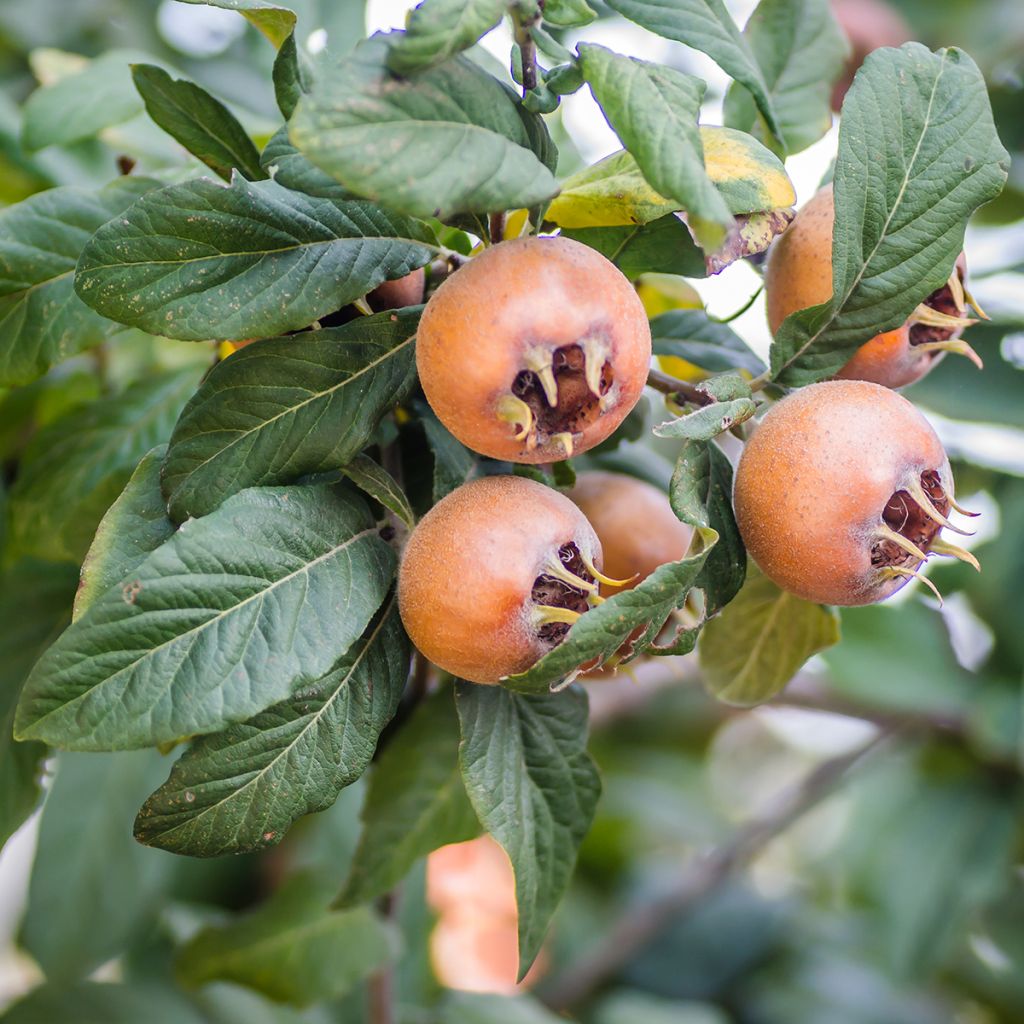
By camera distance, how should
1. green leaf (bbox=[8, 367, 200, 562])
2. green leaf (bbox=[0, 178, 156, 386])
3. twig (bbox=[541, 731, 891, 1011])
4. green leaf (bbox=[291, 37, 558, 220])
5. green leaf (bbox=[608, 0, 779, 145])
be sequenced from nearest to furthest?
1. green leaf (bbox=[291, 37, 558, 220])
2. green leaf (bbox=[608, 0, 779, 145])
3. green leaf (bbox=[0, 178, 156, 386])
4. green leaf (bbox=[8, 367, 200, 562])
5. twig (bbox=[541, 731, 891, 1011])

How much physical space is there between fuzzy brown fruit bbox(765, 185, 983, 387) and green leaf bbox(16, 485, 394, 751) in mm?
488

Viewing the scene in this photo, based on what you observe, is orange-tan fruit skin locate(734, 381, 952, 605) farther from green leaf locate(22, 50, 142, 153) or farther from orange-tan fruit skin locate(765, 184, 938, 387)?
green leaf locate(22, 50, 142, 153)

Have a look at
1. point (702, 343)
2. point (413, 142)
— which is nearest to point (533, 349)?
point (413, 142)

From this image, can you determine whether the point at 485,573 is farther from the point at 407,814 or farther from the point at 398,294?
the point at 407,814

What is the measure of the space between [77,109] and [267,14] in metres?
0.58

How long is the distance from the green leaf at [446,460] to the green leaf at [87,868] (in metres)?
0.99


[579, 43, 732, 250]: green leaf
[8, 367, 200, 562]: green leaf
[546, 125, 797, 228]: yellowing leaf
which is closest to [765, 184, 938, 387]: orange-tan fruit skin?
[546, 125, 797, 228]: yellowing leaf

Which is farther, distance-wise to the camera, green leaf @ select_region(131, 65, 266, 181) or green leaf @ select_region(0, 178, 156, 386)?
green leaf @ select_region(0, 178, 156, 386)

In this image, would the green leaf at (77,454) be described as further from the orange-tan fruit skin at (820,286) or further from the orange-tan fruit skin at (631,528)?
the orange-tan fruit skin at (820,286)

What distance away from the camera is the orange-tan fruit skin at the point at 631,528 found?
109cm

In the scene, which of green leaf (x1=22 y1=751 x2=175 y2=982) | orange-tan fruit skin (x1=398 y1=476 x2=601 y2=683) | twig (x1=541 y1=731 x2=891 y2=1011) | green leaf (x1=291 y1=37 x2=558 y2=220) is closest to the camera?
green leaf (x1=291 y1=37 x2=558 y2=220)

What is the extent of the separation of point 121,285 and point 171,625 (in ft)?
0.90

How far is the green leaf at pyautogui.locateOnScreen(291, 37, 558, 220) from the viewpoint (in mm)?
658

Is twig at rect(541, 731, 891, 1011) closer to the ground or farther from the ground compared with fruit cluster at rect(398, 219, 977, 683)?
closer to the ground
